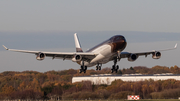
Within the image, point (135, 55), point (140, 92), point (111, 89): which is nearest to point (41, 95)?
point (111, 89)

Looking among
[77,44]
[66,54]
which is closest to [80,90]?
[77,44]

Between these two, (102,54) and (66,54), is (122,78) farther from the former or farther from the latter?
(102,54)

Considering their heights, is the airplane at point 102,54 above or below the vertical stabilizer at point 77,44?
below

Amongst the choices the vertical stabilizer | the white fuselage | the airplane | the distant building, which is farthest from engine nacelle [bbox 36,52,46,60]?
the distant building

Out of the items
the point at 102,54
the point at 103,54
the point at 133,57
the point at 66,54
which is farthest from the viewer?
the point at 133,57

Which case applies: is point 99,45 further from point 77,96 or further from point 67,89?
point 67,89

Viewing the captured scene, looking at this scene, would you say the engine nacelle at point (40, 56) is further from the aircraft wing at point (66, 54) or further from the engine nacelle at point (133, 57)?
the engine nacelle at point (133, 57)

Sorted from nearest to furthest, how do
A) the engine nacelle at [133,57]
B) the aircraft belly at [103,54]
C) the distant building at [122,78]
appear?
the aircraft belly at [103,54] → the engine nacelle at [133,57] → the distant building at [122,78]

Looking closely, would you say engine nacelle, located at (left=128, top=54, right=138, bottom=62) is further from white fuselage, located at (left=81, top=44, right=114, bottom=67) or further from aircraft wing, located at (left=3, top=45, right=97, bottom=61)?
aircraft wing, located at (left=3, top=45, right=97, bottom=61)

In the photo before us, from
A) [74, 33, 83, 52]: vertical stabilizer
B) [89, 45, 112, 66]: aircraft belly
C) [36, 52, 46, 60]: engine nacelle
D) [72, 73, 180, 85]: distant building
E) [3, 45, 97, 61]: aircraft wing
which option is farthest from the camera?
[72, 73, 180, 85]: distant building

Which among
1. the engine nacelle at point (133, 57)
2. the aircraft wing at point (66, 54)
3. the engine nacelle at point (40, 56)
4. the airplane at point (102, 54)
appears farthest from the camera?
the engine nacelle at point (133, 57)

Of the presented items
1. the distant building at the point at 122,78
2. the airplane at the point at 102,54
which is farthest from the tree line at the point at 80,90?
the airplane at the point at 102,54

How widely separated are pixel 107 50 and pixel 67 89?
65.1 m

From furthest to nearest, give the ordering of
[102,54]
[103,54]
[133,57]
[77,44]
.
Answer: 1. [77,44]
2. [133,57]
3. [102,54]
4. [103,54]
